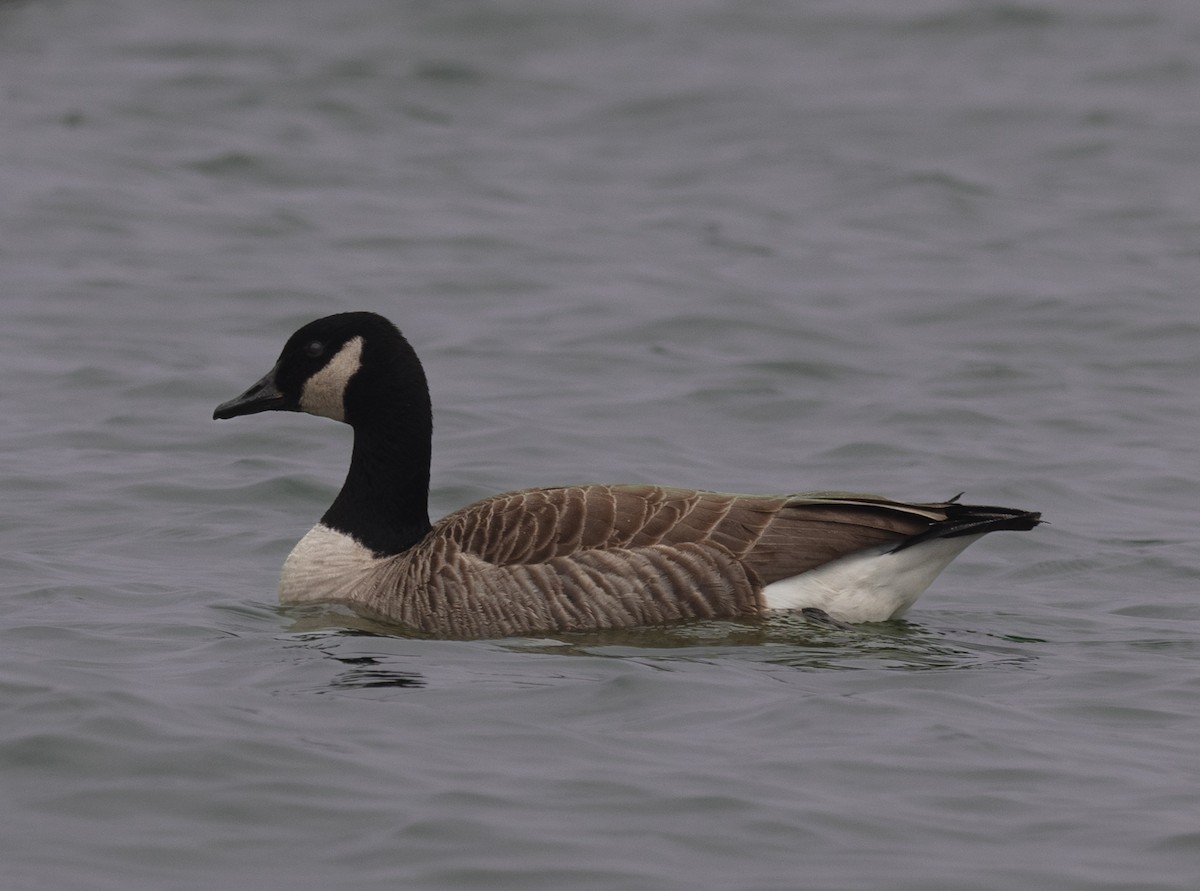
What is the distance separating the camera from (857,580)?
402 inches

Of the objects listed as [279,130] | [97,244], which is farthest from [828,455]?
[279,130]

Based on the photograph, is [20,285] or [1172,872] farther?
[20,285]

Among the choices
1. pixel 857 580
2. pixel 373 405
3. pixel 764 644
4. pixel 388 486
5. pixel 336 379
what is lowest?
pixel 764 644

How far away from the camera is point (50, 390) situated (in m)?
15.4

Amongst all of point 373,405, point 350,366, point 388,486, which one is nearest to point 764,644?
point 388,486

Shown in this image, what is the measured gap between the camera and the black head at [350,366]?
36.2 feet

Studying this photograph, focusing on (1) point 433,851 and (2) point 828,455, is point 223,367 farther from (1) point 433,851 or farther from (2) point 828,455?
(1) point 433,851

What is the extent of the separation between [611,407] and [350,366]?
4631 mm

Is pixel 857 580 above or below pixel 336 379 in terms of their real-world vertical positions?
below

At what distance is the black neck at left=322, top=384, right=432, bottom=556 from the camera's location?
1099cm

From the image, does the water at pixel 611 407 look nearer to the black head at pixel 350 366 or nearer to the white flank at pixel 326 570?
the white flank at pixel 326 570

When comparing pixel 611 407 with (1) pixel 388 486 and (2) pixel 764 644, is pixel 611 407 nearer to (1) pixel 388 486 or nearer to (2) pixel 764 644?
(1) pixel 388 486

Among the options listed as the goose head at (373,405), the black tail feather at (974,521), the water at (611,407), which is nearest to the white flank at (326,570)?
the goose head at (373,405)

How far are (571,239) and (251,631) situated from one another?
35.9 feet
